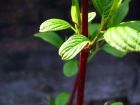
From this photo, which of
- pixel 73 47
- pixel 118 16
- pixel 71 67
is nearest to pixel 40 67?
pixel 71 67

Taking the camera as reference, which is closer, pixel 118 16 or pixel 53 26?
pixel 53 26

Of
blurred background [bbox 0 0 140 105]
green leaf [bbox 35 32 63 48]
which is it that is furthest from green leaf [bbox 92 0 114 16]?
blurred background [bbox 0 0 140 105]

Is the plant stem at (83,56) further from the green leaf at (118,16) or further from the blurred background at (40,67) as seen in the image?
the blurred background at (40,67)

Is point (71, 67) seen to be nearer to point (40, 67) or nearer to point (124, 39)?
point (124, 39)

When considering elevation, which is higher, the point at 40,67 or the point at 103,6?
the point at 103,6

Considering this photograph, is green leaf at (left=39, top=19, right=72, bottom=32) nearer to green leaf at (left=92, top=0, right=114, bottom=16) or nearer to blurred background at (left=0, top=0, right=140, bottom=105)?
green leaf at (left=92, top=0, right=114, bottom=16)

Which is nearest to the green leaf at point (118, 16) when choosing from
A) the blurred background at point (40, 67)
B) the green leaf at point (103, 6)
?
the green leaf at point (103, 6)

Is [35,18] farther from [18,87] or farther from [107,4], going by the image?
[107,4]

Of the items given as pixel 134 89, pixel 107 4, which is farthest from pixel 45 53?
pixel 107 4
